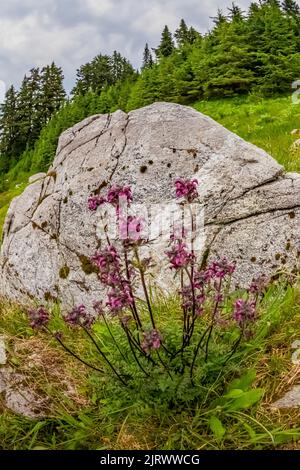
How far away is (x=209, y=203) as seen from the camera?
234 inches

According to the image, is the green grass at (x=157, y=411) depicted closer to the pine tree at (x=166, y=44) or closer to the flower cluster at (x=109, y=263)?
the flower cluster at (x=109, y=263)

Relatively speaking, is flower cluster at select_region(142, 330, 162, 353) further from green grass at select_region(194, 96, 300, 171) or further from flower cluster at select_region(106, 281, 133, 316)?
green grass at select_region(194, 96, 300, 171)

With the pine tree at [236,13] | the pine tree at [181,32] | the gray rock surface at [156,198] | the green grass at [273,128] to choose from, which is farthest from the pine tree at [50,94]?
the gray rock surface at [156,198]

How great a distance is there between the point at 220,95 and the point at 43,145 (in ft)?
151

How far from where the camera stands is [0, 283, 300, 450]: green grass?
346cm

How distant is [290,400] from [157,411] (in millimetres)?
1019

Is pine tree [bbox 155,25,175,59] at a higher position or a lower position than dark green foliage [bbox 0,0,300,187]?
higher

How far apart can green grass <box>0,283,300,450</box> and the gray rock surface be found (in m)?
1.17

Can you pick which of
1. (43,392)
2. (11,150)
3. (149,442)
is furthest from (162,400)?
(11,150)

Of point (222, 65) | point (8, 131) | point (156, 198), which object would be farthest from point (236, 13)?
point (8, 131)

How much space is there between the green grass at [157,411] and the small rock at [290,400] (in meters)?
0.06

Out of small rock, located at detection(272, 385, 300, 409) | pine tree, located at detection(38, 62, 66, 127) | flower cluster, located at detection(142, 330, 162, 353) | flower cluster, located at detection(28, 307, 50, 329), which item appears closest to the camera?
flower cluster, located at detection(142, 330, 162, 353)

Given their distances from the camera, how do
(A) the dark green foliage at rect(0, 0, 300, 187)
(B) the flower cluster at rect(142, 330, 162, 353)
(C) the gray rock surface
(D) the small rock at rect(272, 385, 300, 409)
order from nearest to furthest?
(B) the flower cluster at rect(142, 330, 162, 353) → (D) the small rock at rect(272, 385, 300, 409) → (C) the gray rock surface → (A) the dark green foliage at rect(0, 0, 300, 187)

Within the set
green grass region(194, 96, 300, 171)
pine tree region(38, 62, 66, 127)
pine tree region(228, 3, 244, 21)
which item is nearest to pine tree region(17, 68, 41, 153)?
pine tree region(38, 62, 66, 127)
